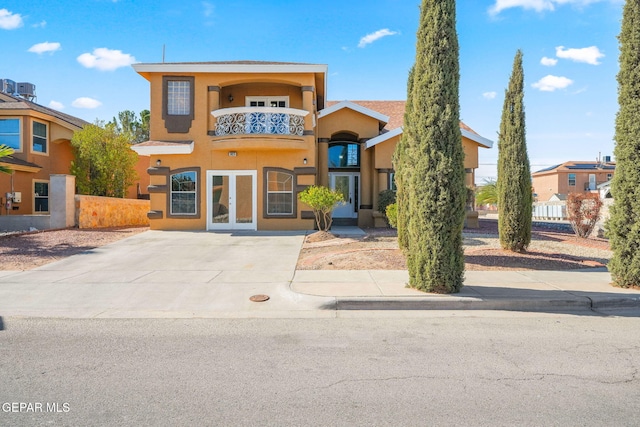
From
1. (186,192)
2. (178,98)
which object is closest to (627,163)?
(186,192)

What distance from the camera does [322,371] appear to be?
4340mm

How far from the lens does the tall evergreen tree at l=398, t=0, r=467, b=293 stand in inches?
285

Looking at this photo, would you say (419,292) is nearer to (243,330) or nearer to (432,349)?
(432,349)

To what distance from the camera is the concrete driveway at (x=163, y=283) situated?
6.82 meters

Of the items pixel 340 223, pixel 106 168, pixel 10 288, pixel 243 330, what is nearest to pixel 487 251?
pixel 243 330

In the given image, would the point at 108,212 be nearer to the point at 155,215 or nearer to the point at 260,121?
the point at 155,215

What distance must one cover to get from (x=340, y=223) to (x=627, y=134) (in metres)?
13.6

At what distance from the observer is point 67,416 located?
339 centimetres

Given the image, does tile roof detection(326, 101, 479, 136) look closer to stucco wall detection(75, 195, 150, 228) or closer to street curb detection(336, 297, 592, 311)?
stucco wall detection(75, 195, 150, 228)

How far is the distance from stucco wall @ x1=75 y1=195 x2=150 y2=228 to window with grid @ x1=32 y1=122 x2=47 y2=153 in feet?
19.8

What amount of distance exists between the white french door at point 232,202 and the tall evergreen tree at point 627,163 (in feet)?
40.4

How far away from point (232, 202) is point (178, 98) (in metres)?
4.74

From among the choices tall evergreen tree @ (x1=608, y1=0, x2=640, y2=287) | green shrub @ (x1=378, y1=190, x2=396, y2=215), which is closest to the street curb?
tall evergreen tree @ (x1=608, y1=0, x2=640, y2=287)

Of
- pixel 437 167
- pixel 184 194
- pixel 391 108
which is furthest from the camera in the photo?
pixel 391 108
